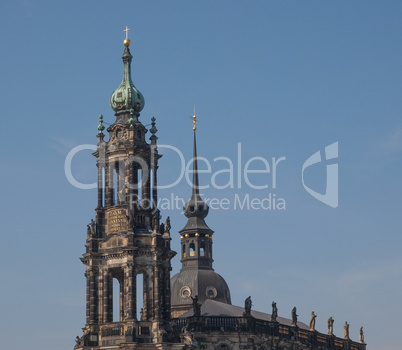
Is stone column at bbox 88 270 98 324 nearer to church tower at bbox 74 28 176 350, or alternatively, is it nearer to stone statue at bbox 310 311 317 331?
church tower at bbox 74 28 176 350

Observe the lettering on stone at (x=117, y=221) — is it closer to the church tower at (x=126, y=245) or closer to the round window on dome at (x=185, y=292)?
the church tower at (x=126, y=245)

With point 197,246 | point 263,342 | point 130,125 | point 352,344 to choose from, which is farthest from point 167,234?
point 352,344

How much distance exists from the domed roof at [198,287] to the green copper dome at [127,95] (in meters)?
30.8

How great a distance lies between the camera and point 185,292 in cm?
14150

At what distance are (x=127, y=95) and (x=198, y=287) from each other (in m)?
32.8

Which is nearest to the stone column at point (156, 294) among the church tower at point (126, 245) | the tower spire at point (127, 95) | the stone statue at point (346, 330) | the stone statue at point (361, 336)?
the church tower at point (126, 245)

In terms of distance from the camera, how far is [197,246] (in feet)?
475

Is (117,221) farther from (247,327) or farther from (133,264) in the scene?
(247,327)

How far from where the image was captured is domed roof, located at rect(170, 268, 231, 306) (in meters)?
141

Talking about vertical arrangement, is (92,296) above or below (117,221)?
below

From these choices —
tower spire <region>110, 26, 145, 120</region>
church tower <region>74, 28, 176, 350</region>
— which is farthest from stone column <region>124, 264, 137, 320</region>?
tower spire <region>110, 26, 145, 120</region>

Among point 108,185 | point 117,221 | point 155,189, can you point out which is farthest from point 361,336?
point 108,185

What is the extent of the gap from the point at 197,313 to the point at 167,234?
1195cm

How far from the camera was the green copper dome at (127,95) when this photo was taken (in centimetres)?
11819
